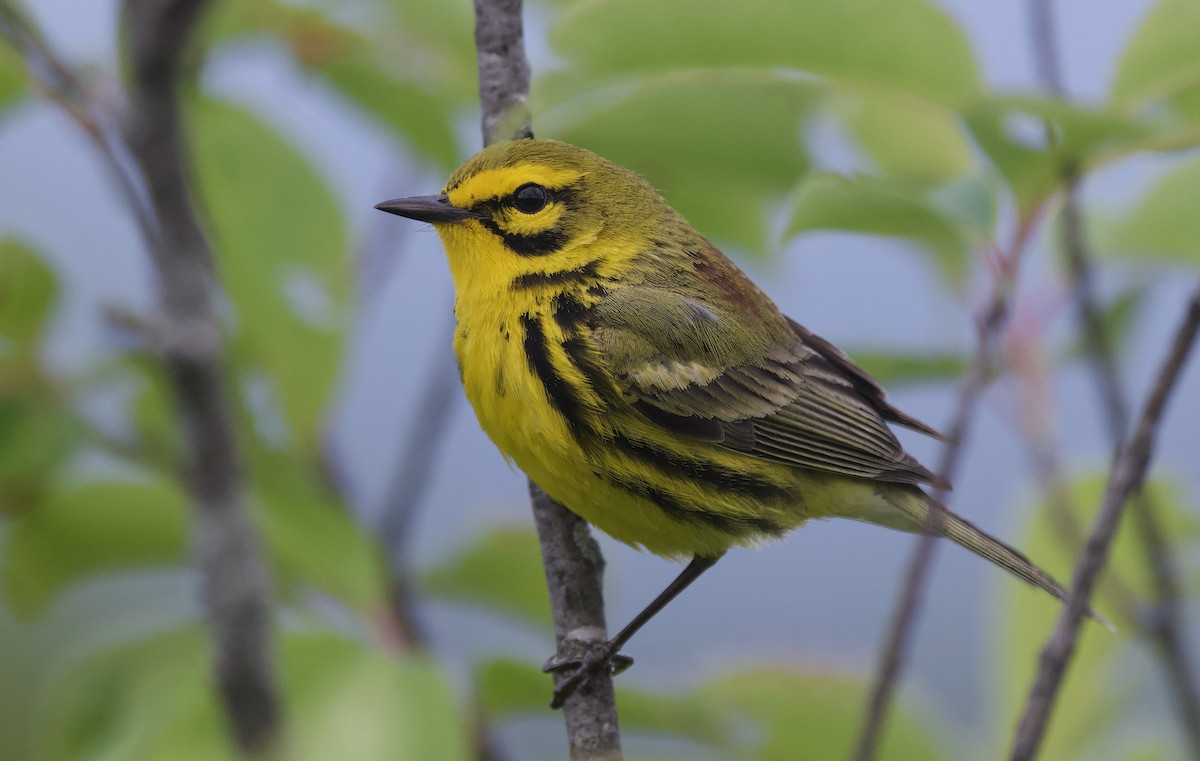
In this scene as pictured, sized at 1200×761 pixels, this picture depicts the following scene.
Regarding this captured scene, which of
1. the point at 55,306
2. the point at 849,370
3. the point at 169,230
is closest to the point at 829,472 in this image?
the point at 849,370

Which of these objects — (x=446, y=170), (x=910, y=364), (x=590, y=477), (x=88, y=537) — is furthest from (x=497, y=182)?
(x=88, y=537)

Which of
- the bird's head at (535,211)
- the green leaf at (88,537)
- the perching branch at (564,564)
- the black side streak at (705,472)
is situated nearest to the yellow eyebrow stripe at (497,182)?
the bird's head at (535,211)

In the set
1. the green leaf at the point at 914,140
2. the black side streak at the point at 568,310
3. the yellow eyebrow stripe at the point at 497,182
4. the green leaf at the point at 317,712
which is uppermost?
the green leaf at the point at 914,140

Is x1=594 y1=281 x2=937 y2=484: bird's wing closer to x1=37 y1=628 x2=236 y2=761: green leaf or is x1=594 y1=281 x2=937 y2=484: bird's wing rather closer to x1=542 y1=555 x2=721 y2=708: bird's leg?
x1=542 y1=555 x2=721 y2=708: bird's leg

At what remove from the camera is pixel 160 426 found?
6.58 ft

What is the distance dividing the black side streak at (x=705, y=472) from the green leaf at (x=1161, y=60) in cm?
84

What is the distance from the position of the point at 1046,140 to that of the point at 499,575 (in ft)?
3.57

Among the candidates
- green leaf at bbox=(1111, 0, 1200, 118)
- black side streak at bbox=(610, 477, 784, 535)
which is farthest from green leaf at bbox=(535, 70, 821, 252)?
black side streak at bbox=(610, 477, 784, 535)

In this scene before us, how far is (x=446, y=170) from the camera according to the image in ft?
6.24

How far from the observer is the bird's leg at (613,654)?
5.16 ft

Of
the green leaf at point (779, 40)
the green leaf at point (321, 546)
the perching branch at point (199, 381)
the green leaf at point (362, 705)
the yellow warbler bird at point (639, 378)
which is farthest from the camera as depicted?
the yellow warbler bird at point (639, 378)

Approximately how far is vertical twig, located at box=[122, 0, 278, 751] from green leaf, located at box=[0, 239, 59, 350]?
107cm

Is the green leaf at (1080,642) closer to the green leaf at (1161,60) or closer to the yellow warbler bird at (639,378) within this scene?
the yellow warbler bird at (639,378)

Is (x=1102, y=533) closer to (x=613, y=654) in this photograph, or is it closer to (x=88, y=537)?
(x=613, y=654)
